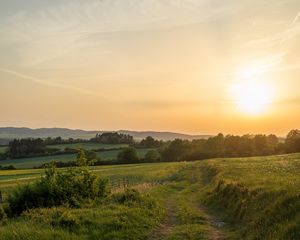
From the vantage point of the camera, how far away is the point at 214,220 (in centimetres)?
2175

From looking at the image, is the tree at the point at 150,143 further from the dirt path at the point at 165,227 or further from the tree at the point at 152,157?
the dirt path at the point at 165,227

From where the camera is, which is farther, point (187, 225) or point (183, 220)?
point (183, 220)

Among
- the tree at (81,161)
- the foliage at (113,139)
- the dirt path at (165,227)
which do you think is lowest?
the dirt path at (165,227)

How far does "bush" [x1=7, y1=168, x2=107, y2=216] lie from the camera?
23328 mm

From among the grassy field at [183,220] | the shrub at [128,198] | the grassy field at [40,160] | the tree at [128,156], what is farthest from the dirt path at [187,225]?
the tree at [128,156]

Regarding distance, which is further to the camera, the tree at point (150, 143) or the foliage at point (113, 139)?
the foliage at point (113, 139)

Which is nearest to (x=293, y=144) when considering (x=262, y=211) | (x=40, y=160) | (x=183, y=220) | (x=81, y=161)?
(x=40, y=160)

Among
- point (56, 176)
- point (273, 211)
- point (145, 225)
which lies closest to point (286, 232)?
point (273, 211)

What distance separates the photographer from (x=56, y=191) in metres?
24.7

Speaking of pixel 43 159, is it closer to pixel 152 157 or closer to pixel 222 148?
pixel 152 157

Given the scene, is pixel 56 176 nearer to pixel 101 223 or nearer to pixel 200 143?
pixel 101 223

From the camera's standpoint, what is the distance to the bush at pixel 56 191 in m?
23.3

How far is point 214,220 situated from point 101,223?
20.7ft

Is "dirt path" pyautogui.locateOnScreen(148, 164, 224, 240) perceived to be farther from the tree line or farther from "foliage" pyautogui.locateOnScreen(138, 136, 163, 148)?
"foliage" pyautogui.locateOnScreen(138, 136, 163, 148)
